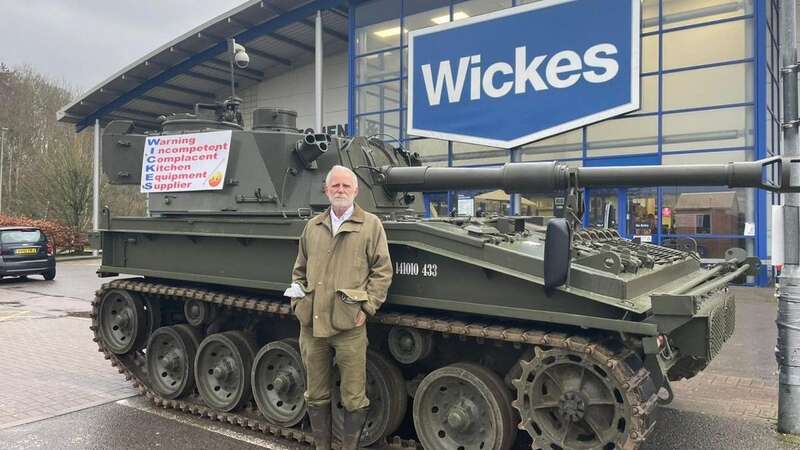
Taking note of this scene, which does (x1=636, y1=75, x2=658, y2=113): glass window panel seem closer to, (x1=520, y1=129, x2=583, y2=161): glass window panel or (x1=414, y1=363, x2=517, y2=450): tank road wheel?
(x1=520, y1=129, x2=583, y2=161): glass window panel

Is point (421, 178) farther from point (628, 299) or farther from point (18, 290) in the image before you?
point (18, 290)

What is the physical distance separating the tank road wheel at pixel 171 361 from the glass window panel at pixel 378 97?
1425 cm

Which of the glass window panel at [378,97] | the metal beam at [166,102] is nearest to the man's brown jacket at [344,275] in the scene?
the glass window panel at [378,97]

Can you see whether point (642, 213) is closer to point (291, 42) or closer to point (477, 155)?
point (477, 155)

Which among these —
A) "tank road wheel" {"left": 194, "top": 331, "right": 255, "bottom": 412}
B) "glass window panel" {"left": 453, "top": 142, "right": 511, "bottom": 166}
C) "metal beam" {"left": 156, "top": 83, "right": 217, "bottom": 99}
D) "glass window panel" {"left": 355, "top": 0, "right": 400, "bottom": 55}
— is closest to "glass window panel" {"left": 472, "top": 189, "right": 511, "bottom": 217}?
"glass window panel" {"left": 453, "top": 142, "right": 511, "bottom": 166}

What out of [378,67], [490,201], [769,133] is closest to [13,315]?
[490,201]

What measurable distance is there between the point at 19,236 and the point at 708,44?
19.1 metres

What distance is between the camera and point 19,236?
18.4 meters

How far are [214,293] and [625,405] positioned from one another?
3.78 meters

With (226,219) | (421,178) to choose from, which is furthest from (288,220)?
(421,178)

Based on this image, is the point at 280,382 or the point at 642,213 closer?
the point at 280,382

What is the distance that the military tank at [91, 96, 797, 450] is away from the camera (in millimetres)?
4094

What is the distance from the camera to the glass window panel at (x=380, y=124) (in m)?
19.9

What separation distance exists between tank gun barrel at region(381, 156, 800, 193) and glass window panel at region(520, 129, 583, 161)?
37.6 ft
